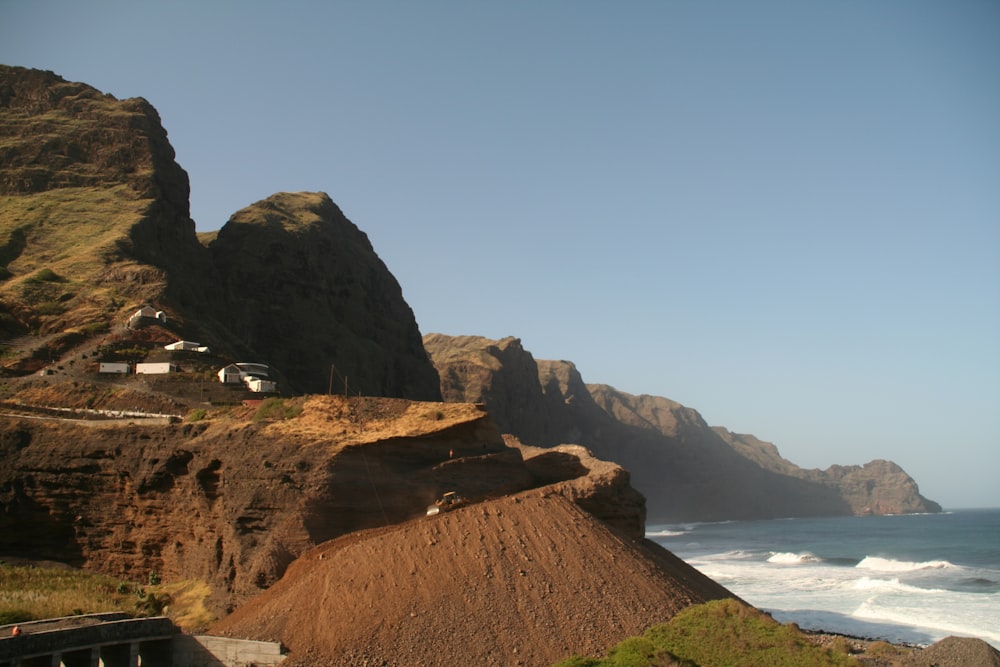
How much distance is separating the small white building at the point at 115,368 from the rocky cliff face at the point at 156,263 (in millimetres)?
2129

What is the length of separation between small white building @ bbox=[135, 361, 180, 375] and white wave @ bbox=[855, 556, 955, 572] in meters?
55.7

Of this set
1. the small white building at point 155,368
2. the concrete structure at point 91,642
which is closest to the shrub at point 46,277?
the small white building at point 155,368

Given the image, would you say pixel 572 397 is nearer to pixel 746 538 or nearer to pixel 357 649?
pixel 746 538

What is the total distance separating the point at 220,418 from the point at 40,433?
Result: 797 cm

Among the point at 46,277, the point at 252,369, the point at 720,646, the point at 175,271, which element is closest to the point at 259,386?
the point at 252,369

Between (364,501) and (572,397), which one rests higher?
(572,397)

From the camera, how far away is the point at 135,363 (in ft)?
133

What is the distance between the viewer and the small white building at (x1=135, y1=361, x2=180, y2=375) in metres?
39.8

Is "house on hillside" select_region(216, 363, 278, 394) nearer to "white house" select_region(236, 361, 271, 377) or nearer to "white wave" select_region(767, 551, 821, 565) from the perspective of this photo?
"white house" select_region(236, 361, 271, 377)

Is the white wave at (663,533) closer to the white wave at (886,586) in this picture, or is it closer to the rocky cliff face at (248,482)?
the white wave at (886,586)

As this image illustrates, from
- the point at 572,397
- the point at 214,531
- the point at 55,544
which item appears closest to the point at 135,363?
the point at 55,544

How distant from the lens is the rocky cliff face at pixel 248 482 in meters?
26.7

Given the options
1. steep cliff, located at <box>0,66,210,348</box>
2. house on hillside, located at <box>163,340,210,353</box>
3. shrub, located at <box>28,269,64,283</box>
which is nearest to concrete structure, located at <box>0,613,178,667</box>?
house on hillside, located at <box>163,340,210,353</box>

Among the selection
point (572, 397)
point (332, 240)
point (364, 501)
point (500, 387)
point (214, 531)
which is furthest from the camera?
point (572, 397)
